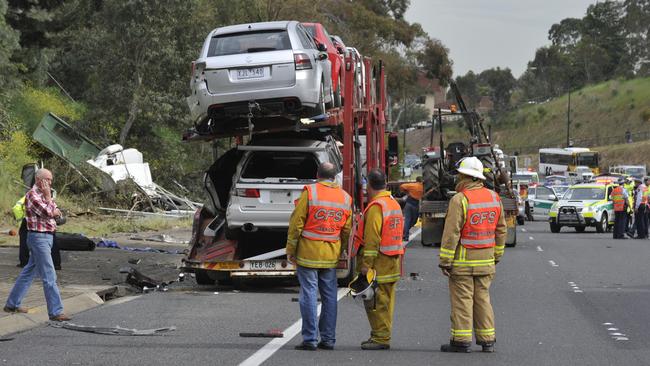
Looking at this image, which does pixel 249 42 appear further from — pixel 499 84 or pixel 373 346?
pixel 499 84

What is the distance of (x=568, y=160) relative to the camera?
94.2 meters

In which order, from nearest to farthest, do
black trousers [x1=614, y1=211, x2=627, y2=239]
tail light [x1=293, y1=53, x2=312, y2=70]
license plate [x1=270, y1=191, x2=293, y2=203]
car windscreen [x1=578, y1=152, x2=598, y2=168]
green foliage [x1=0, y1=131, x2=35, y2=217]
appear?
tail light [x1=293, y1=53, x2=312, y2=70] → license plate [x1=270, y1=191, x2=293, y2=203] → green foliage [x1=0, y1=131, x2=35, y2=217] → black trousers [x1=614, y1=211, x2=627, y2=239] → car windscreen [x1=578, y1=152, x2=598, y2=168]

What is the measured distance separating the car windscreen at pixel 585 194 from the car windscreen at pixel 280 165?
75.4 ft

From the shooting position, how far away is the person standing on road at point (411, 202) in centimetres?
2833

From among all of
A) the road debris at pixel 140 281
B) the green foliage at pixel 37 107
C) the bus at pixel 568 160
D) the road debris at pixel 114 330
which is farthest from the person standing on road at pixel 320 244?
the bus at pixel 568 160

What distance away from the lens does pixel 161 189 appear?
37781mm

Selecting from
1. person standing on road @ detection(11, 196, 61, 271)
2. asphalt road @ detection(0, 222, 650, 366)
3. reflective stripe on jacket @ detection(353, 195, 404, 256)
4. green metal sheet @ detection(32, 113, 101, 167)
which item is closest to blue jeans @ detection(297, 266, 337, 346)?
asphalt road @ detection(0, 222, 650, 366)

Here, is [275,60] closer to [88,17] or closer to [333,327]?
[333,327]

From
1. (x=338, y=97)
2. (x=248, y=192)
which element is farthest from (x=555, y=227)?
(x=248, y=192)

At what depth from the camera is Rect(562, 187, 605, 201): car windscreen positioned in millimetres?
38250

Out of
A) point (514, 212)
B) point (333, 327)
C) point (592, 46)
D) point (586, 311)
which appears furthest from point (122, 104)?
point (592, 46)

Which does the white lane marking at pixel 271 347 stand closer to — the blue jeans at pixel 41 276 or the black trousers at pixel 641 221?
the blue jeans at pixel 41 276

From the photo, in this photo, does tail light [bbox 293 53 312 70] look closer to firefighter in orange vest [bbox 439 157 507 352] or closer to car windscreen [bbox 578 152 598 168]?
firefighter in orange vest [bbox 439 157 507 352]

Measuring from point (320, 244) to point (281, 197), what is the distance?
Result: 5602 millimetres
